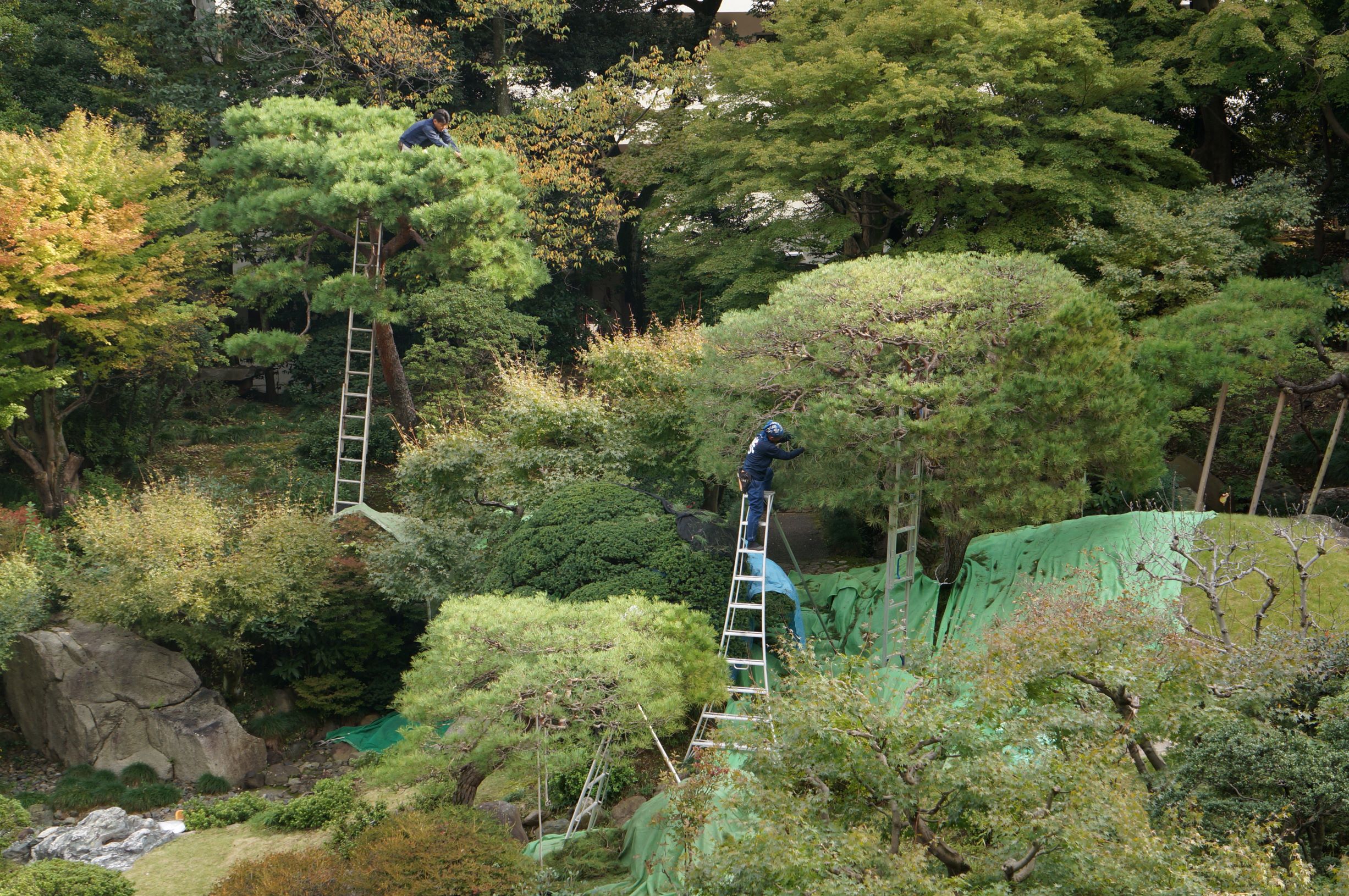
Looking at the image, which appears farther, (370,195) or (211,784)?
(370,195)

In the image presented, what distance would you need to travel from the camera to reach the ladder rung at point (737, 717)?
7363 millimetres

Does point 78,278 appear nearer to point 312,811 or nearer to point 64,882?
point 312,811

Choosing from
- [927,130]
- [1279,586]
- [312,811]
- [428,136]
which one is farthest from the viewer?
[927,130]

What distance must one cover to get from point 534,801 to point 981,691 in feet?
20.0

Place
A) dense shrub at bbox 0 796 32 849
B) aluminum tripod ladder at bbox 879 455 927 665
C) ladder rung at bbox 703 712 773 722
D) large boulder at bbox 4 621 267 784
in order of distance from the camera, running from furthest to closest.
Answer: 1. large boulder at bbox 4 621 267 784
2. aluminum tripod ladder at bbox 879 455 927 665
3. dense shrub at bbox 0 796 32 849
4. ladder rung at bbox 703 712 773 722

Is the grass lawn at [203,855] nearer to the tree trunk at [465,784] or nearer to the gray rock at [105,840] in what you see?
the gray rock at [105,840]

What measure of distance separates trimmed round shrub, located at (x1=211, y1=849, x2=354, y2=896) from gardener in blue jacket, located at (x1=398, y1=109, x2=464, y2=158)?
10258 millimetres

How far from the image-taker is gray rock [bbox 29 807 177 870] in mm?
11499

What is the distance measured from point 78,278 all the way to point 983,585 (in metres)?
13.2

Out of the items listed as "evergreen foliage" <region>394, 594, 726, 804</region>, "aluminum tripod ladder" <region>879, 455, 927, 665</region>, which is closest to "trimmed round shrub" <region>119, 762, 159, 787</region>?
"evergreen foliage" <region>394, 594, 726, 804</region>

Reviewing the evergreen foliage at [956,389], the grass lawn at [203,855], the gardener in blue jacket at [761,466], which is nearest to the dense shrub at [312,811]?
the grass lawn at [203,855]

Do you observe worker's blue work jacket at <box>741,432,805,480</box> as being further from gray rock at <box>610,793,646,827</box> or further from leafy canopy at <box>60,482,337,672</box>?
leafy canopy at <box>60,482,337,672</box>

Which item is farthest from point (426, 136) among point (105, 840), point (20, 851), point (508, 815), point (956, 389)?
point (20, 851)

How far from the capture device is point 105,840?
39.5 ft
